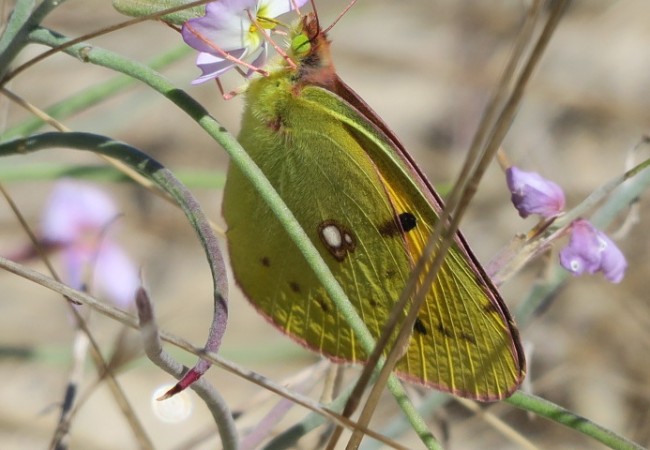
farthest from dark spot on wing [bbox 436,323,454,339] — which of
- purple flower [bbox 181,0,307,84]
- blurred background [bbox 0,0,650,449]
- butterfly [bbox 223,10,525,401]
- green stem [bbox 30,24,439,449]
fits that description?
blurred background [bbox 0,0,650,449]

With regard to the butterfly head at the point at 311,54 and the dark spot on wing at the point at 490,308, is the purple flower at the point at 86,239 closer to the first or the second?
the butterfly head at the point at 311,54

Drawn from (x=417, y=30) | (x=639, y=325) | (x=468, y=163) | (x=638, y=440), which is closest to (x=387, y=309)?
(x=468, y=163)

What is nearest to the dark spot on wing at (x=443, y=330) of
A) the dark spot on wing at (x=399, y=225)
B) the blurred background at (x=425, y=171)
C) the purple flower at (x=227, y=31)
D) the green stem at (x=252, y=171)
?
the dark spot on wing at (x=399, y=225)

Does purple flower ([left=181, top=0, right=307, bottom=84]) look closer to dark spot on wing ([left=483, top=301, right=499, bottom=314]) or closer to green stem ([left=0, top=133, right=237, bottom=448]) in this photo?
green stem ([left=0, top=133, right=237, bottom=448])

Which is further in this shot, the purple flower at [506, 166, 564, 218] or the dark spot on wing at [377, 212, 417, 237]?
the dark spot on wing at [377, 212, 417, 237]

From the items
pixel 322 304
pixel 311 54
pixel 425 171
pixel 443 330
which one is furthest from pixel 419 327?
pixel 425 171

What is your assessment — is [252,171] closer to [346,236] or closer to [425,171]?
[346,236]

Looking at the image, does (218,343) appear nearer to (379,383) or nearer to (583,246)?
(379,383)
